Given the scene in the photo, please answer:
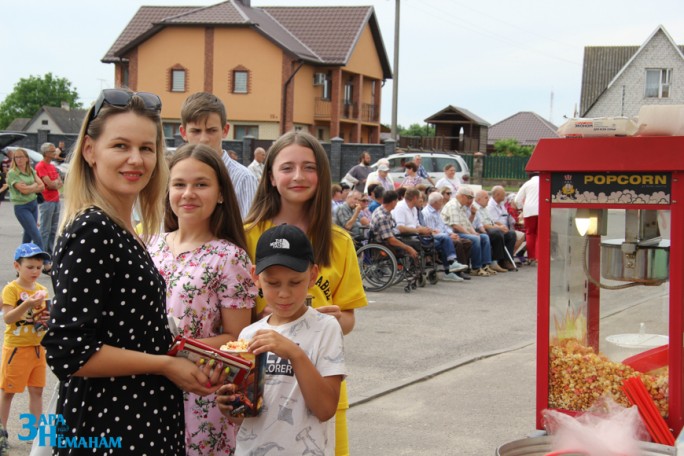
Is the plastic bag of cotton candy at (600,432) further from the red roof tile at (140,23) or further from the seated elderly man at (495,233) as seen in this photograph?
the red roof tile at (140,23)

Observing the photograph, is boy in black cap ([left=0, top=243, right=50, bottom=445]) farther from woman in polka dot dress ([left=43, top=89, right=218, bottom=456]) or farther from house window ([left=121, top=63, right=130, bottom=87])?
house window ([left=121, top=63, right=130, bottom=87])

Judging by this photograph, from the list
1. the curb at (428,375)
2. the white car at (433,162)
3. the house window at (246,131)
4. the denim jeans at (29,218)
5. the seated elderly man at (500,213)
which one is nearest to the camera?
the curb at (428,375)

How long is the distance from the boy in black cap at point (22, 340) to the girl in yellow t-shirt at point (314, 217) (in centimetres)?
245

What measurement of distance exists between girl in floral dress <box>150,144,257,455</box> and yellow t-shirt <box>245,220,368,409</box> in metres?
0.12

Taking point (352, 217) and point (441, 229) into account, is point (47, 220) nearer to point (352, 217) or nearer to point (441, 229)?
point (352, 217)

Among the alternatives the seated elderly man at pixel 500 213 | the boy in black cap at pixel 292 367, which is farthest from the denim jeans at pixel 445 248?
the boy in black cap at pixel 292 367

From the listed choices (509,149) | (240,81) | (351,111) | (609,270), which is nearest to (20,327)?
(609,270)

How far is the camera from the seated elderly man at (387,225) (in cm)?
1355

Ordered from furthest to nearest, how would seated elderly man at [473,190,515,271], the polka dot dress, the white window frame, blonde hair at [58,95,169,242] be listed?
the white window frame < seated elderly man at [473,190,515,271] < blonde hair at [58,95,169,242] < the polka dot dress

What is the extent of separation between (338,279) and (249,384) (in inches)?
33.3

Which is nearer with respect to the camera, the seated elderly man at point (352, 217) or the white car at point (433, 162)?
the seated elderly man at point (352, 217)

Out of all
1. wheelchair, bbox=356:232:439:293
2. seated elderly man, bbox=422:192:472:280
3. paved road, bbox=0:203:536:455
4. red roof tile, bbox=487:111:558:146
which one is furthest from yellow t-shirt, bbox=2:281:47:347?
red roof tile, bbox=487:111:558:146

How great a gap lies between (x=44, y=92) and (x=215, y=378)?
12092 cm

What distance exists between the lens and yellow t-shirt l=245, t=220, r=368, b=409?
352 centimetres
